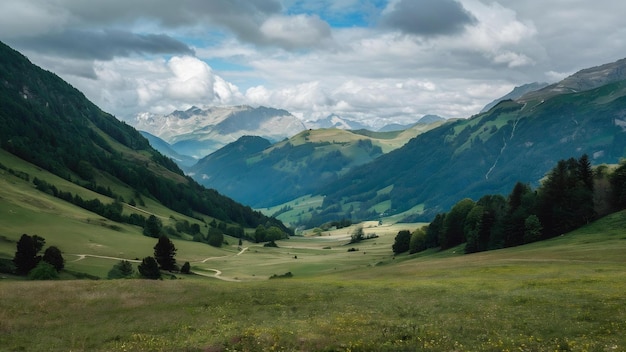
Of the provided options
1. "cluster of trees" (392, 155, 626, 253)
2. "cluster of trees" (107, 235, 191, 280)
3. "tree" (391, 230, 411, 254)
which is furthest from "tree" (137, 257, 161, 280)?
"tree" (391, 230, 411, 254)

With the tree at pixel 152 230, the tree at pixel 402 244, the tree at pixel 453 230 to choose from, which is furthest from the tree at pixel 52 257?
the tree at pixel 152 230

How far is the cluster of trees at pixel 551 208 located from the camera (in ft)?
324

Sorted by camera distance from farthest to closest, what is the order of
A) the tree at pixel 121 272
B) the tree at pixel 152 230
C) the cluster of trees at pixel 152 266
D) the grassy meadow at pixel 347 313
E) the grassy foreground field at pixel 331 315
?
the tree at pixel 152 230 < the tree at pixel 121 272 < the cluster of trees at pixel 152 266 < the grassy meadow at pixel 347 313 < the grassy foreground field at pixel 331 315

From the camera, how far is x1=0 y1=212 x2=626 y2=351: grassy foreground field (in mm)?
28219

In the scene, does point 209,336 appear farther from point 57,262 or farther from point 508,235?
point 508,235

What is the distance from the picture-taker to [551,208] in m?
103

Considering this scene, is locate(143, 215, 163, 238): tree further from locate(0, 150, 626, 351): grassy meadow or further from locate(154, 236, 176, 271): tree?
locate(0, 150, 626, 351): grassy meadow

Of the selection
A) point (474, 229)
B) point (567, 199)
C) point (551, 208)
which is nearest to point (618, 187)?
point (567, 199)

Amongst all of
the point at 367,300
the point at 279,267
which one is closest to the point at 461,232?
the point at 279,267

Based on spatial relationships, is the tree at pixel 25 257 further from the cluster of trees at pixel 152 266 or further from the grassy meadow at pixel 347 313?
the grassy meadow at pixel 347 313

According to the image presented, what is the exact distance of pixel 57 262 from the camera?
80.9 metres

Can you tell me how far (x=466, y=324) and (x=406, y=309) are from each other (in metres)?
6.79

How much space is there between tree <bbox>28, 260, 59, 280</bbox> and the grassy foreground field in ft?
93.2

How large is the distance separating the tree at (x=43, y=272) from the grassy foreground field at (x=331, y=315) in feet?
93.2
